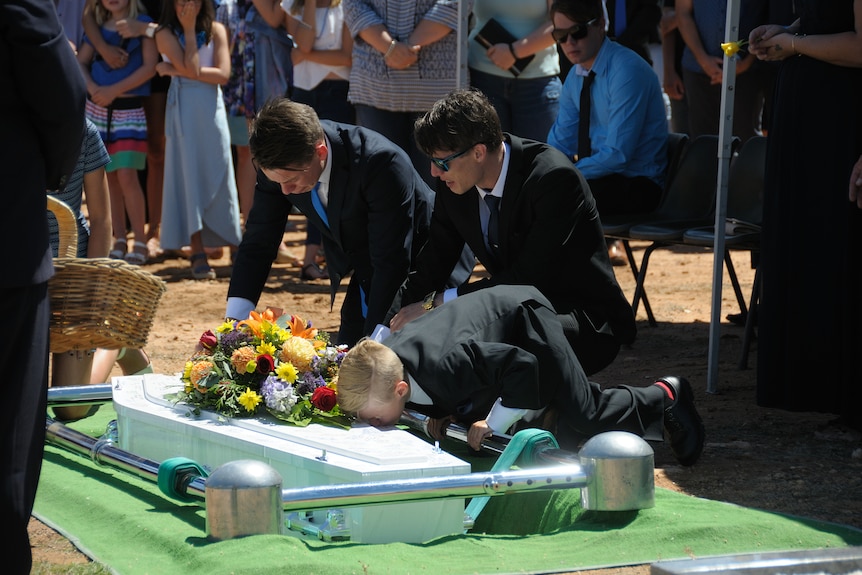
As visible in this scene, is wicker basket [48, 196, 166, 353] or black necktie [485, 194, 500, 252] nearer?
wicker basket [48, 196, 166, 353]

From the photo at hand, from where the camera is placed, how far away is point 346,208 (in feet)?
18.3

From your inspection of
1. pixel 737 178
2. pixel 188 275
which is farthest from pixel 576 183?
pixel 188 275

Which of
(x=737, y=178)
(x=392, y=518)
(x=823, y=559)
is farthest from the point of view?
(x=737, y=178)

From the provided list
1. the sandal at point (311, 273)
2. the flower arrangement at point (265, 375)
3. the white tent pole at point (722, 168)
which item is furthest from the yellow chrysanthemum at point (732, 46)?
the sandal at point (311, 273)

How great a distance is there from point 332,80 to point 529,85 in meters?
1.67

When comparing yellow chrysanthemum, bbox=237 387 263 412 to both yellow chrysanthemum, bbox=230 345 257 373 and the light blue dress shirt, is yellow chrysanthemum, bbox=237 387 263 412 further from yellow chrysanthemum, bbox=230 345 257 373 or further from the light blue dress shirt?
the light blue dress shirt

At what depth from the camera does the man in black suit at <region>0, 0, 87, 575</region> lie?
2.94 meters

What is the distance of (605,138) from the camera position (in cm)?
740

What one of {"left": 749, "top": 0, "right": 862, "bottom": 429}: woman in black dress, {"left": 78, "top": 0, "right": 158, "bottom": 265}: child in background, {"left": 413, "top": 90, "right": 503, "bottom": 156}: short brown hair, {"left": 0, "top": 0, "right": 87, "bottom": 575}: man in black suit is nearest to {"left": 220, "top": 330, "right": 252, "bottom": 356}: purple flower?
{"left": 413, "top": 90, "right": 503, "bottom": 156}: short brown hair

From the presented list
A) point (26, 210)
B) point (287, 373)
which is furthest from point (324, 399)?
point (26, 210)

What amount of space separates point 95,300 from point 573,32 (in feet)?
11.4

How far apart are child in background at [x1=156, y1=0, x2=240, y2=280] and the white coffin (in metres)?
4.89

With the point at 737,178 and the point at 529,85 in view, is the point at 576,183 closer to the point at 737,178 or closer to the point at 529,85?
the point at 737,178

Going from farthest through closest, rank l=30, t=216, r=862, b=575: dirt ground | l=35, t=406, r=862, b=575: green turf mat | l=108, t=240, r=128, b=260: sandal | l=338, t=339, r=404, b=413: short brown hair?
1. l=108, t=240, r=128, b=260: sandal
2. l=30, t=216, r=862, b=575: dirt ground
3. l=338, t=339, r=404, b=413: short brown hair
4. l=35, t=406, r=862, b=575: green turf mat
